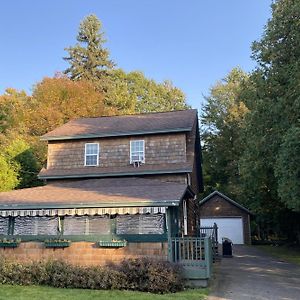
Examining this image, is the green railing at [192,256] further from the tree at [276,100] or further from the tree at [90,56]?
the tree at [90,56]

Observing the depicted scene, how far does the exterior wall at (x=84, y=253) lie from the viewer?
13.6m

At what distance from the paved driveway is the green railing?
2.36 feet

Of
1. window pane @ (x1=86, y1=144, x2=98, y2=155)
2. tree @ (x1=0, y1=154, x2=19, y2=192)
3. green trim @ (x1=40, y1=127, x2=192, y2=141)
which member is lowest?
tree @ (x1=0, y1=154, x2=19, y2=192)

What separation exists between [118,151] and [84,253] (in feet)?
20.8

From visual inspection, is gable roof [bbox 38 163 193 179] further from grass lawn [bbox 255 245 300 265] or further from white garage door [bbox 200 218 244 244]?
white garage door [bbox 200 218 244 244]

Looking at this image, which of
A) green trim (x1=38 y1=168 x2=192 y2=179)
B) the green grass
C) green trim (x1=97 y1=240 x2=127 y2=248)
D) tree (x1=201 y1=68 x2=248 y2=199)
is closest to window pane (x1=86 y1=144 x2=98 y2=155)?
green trim (x1=38 y1=168 x2=192 y2=179)

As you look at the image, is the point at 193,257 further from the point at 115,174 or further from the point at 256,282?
the point at 115,174

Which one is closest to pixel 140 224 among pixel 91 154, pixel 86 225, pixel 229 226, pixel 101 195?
pixel 101 195

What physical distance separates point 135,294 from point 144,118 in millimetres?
12208

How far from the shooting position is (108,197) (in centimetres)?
1438

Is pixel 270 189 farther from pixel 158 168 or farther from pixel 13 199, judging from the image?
pixel 13 199

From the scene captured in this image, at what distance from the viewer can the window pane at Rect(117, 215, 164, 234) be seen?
14.0m

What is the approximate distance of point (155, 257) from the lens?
13477 mm

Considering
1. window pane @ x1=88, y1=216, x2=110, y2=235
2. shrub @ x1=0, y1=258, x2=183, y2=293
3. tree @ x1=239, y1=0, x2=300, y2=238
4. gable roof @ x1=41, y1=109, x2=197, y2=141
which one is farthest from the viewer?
gable roof @ x1=41, y1=109, x2=197, y2=141
